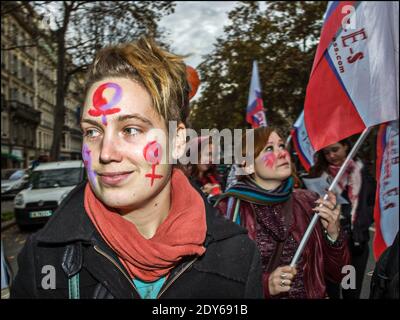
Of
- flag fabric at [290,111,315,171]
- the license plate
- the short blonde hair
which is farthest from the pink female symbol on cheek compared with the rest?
the license plate

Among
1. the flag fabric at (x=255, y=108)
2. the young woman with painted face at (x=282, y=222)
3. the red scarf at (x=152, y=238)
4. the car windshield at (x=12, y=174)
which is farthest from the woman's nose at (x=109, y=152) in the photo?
the car windshield at (x=12, y=174)

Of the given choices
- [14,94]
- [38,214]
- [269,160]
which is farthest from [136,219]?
[14,94]

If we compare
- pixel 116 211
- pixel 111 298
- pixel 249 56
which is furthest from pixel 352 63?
pixel 249 56

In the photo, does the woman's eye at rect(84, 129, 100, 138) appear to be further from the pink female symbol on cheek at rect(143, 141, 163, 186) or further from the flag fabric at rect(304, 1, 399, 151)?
the flag fabric at rect(304, 1, 399, 151)

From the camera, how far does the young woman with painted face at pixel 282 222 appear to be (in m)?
2.46

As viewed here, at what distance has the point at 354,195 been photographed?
13.5ft

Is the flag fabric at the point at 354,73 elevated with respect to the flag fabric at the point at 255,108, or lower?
lower

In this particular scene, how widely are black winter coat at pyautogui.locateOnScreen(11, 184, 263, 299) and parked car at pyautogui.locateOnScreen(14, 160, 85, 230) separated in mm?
8269

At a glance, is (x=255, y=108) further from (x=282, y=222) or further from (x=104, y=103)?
(x=104, y=103)

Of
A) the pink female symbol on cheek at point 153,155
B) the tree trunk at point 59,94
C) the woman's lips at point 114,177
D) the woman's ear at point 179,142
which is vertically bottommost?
the woman's lips at point 114,177

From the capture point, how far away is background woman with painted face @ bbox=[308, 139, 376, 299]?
3.80 meters

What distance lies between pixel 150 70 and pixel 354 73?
141 cm

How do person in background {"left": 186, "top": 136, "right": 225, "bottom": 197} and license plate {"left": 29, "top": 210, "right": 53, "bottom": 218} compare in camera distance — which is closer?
person in background {"left": 186, "top": 136, "right": 225, "bottom": 197}

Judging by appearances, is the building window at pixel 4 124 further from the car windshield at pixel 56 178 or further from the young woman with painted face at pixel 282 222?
the young woman with painted face at pixel 282 222
